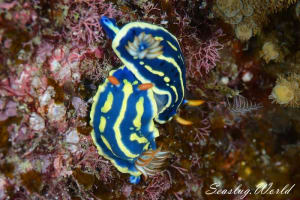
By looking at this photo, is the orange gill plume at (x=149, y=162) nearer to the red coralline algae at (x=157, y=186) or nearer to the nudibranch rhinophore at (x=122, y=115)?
the nudibranch rhinophore at (x=122, y=115)

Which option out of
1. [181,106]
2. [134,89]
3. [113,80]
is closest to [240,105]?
[181,106]

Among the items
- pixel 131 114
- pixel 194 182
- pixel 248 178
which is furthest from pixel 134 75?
pixel 248 178

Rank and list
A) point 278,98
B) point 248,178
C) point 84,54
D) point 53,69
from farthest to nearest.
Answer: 1. point 248,178
2. point 278,98
3. point 84,54
4. point 53,69

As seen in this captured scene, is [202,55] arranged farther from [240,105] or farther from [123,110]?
[123,110]

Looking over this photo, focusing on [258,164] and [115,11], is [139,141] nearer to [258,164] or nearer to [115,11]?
[115,11]

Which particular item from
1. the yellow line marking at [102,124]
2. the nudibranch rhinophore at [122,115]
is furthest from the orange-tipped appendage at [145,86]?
the yellow line marking at [102,124]

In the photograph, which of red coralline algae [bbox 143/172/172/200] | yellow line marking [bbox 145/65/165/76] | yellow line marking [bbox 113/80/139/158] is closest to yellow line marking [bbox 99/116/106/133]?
yellow line marking [bbox 113/80/139/158]

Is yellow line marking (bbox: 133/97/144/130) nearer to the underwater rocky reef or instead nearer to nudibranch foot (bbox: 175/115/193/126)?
the underwater rocky reef
